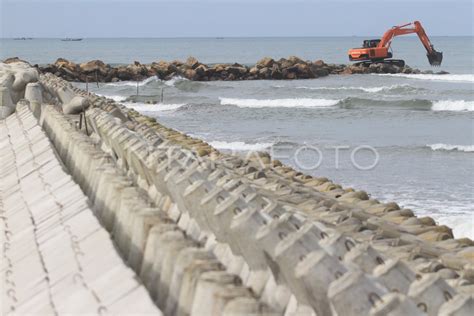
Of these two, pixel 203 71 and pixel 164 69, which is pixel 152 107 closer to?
pixel 164 69

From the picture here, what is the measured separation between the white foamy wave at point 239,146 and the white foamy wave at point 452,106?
50.5ft

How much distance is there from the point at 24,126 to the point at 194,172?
6398mm

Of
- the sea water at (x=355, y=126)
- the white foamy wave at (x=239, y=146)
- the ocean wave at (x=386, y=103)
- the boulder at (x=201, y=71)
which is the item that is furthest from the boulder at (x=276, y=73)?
the white foamy wave at (x=239, y=146)

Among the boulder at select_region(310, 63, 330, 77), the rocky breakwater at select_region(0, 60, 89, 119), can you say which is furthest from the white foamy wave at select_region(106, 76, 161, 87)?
the rocky breakwater at select_region(0, 60, 89, 119)

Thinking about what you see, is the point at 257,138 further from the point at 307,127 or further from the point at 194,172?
the point at 194,172

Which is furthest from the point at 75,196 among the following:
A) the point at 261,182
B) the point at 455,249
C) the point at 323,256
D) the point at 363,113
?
the point at 363,113

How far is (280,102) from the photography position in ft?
140

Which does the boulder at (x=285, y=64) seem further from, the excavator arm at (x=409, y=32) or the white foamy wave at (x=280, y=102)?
the white foamy wave at (x=280, y=102)

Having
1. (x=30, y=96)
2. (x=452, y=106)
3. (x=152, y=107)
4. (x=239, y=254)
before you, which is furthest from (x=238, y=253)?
(x=152, y=107)

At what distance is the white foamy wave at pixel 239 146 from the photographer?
957 inches

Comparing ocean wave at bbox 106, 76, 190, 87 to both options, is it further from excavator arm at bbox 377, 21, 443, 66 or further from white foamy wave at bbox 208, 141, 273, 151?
white foamy wave at bbox 208, 141, 273, 151

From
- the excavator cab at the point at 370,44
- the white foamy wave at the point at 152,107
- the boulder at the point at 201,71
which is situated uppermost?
the excavator cab at the point at 370,44

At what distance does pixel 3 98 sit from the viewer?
14211 mm

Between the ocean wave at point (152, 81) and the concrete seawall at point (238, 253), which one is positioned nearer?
the concrete seawall at point (238, 253)
